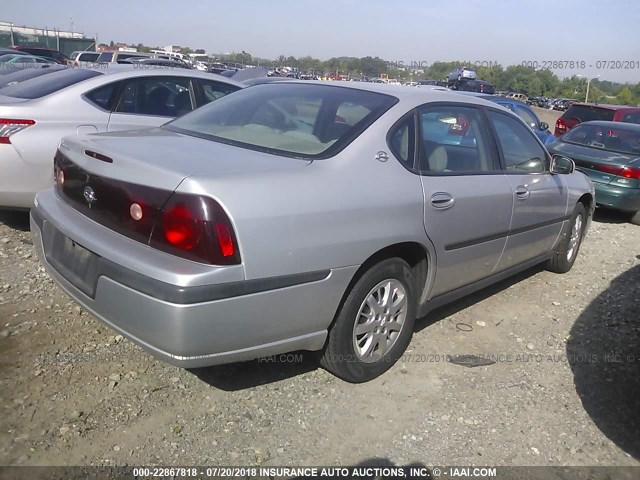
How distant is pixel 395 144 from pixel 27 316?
2529 mm

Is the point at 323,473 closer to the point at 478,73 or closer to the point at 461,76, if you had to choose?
the point at 461,76

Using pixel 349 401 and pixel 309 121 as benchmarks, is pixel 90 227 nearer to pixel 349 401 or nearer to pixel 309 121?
pixel 309 121

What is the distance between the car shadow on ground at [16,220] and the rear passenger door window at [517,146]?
417 cm

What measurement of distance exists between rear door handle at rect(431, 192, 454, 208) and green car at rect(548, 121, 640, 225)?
17.5ft

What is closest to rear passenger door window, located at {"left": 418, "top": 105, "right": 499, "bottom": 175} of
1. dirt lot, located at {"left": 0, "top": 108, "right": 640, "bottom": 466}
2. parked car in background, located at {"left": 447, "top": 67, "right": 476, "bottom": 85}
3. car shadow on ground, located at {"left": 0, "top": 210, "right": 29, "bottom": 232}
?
dirt lot, located at {"left": 0, "top": 108, "right": 640, "bottom": 466}

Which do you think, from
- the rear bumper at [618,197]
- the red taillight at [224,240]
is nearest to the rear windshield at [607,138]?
the rear bumper at [618,197]

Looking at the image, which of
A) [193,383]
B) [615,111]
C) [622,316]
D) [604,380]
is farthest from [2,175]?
[615,111]

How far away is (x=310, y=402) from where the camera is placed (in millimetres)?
3043

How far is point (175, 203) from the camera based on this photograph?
2.38 meters

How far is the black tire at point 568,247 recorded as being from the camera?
5170mm

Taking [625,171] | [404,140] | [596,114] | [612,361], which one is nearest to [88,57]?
[596,114]

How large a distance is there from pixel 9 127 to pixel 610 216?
7943mm

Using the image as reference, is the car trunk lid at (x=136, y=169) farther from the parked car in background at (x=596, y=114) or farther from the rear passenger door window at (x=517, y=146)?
the parked car in background at (x=596, y=114)

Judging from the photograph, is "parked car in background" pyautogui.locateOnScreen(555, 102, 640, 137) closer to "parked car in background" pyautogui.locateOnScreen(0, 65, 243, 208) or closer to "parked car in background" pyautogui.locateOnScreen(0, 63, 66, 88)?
"parked car in background" pyautogui.locateOnScreen(0, 65, 243, 208)
